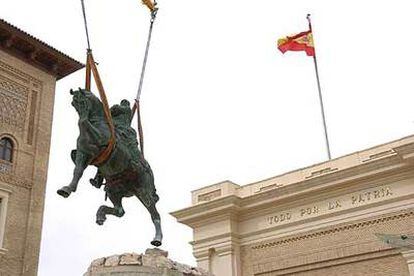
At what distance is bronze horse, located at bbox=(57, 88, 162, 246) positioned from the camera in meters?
7.81

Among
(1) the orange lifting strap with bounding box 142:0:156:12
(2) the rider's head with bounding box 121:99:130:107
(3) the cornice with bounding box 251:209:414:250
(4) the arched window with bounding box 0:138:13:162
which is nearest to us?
(2) the rider's head with bounding box 121:99:130:107

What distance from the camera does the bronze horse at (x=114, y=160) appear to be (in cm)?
781

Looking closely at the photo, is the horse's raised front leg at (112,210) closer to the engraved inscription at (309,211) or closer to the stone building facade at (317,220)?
the stone building facade at (317,220)

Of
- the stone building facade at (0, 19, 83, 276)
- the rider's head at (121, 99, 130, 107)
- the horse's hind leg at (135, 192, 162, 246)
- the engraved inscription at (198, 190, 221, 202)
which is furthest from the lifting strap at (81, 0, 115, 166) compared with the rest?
the stone building facade at (0, 19, 83, 276)

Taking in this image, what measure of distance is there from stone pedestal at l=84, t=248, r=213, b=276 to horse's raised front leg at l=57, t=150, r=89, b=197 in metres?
0.90

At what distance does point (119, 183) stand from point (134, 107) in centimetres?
124

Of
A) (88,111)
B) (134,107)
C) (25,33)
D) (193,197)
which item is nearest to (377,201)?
(193,197)

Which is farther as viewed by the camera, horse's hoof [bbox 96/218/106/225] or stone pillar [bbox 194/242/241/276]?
stone pillar [bbox 194/242/241/276]

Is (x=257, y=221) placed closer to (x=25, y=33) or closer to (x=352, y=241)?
(x=352, y=241)

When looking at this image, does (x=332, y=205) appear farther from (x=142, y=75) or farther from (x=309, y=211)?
(x=142, y=75)

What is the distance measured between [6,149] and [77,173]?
50.8ft

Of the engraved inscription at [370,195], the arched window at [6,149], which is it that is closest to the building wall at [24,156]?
the arched window at [6,149]

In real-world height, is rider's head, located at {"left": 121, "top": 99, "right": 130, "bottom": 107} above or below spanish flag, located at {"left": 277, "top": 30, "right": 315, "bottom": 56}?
below

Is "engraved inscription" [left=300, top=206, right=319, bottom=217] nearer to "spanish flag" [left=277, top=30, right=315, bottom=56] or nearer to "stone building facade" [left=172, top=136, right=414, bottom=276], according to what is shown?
"stone building facade" [left=172, top=136, right=414, bottom=276]
